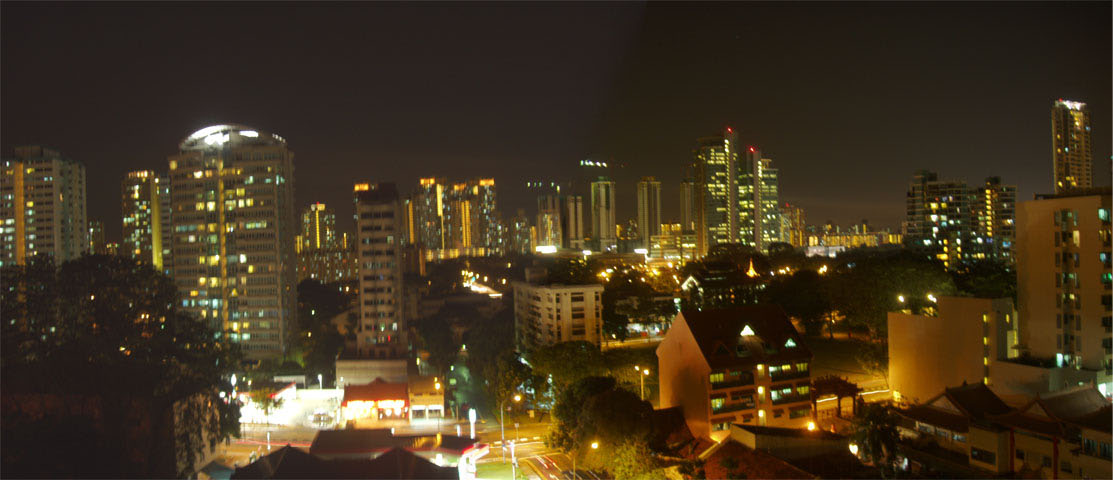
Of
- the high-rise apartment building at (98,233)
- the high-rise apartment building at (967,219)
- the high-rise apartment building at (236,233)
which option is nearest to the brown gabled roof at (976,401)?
the high-rise apartment building at (236,233)

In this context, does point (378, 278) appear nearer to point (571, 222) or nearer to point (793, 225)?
point (571, 222)

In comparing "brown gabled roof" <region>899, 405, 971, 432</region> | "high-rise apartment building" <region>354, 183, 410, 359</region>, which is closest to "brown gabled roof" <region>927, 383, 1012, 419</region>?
"brown gabled roof" <region>899, 405, 971, 432</region>

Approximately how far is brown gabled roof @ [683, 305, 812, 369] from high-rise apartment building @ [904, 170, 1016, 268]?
76.3 feet

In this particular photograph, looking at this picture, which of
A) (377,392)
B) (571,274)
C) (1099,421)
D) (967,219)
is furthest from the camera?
(967,219)

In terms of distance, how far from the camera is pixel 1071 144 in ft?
77.8

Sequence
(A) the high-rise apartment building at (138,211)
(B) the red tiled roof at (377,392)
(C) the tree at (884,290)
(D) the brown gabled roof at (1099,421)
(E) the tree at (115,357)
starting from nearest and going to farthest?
(D) the brown gabled roof at (1099,421) → (E) the tree at (115,357) → (B) the red tiled roof at (377,392) → (C) the tree at (884,290) → (A) the high-rise apartment building at (138,211)

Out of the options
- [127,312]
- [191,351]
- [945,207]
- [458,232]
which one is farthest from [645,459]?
[458,232]

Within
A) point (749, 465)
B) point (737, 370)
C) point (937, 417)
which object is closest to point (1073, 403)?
point (937, 417)

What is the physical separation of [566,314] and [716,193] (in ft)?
92.4

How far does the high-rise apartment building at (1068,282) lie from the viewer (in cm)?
902

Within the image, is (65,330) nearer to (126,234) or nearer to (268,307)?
(268,307)

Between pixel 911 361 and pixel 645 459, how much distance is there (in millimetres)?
5180

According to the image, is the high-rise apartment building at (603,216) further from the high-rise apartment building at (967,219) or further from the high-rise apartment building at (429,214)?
the high-rise apartment building at (967,219)

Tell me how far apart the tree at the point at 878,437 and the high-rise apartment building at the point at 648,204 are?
39.2 meters
